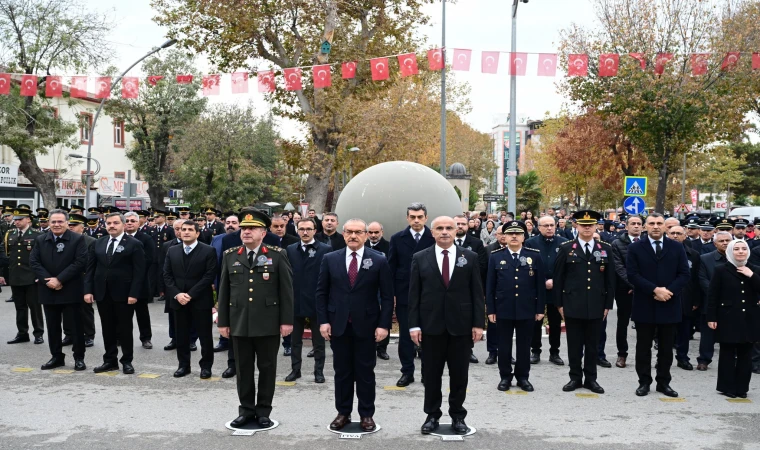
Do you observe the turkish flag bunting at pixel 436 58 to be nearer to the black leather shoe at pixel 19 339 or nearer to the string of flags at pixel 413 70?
the string of flags at pixel 413 70

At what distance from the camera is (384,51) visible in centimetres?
2795

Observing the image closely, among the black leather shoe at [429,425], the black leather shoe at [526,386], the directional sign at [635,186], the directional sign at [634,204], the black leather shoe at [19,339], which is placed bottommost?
the black leather shoe at [19,339]

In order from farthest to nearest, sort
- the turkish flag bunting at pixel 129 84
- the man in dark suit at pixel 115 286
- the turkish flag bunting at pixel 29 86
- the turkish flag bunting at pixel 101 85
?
the turkish flag bunting at pixel 29 86 < the turkish flag bunting at pixel 101 85 < the turkish flag bunting at pixel 129 84 < the man in dark suit at pixel 115 286

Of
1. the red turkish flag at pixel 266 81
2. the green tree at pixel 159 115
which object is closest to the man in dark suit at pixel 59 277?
the red turkish flag at pixel 266 81

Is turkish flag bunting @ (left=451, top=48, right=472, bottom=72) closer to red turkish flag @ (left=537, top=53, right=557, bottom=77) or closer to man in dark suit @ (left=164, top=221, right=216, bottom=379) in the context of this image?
red turkish flag @ (left=537, top=53, right=557, bottom=77)

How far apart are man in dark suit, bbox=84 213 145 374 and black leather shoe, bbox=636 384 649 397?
6215mm

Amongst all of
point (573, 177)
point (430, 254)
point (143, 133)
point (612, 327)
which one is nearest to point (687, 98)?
point (612, 327)

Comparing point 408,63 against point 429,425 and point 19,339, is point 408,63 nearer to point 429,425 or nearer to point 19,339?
point 19,339

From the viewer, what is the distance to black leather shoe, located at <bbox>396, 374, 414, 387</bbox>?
28.0 feet

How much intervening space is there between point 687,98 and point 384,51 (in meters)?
11.3

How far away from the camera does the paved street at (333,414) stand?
6.29 metres

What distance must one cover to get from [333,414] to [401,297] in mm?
2270

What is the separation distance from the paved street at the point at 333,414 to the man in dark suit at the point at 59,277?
403mm

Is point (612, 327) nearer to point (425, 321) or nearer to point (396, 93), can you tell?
point (425, 321)
